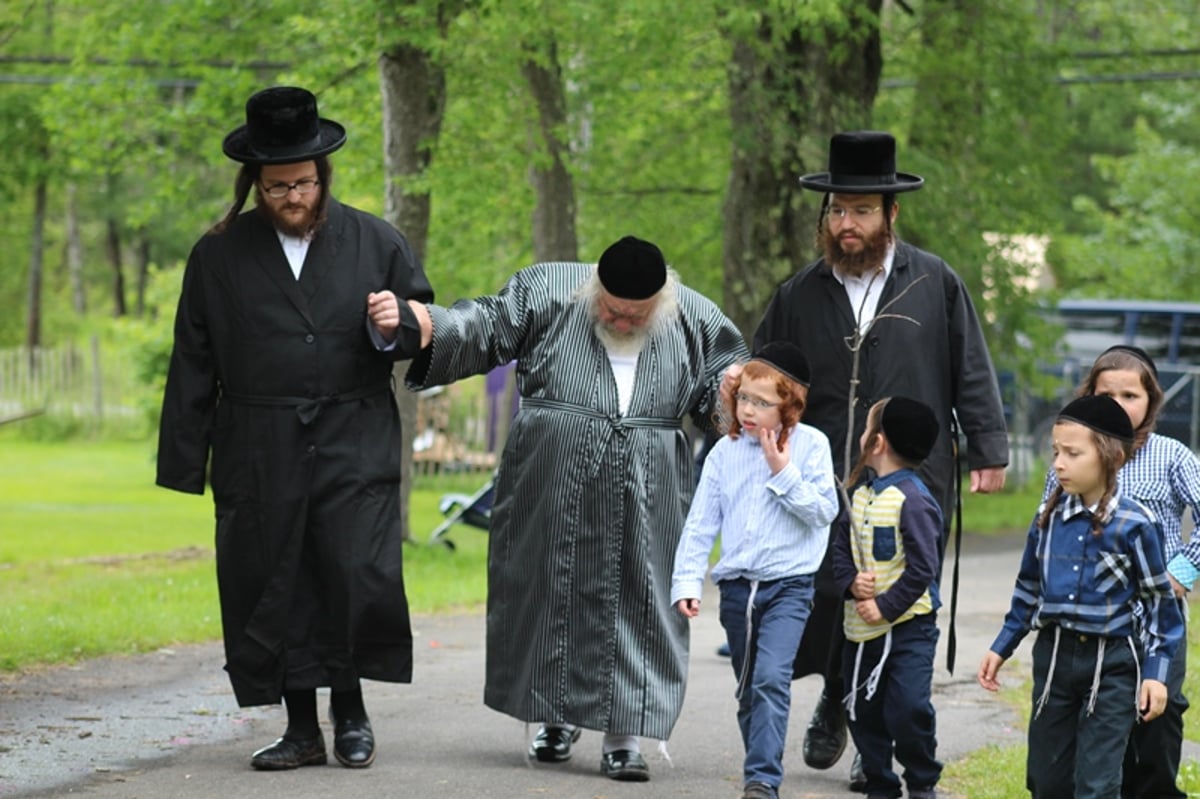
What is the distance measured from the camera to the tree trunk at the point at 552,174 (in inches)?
703

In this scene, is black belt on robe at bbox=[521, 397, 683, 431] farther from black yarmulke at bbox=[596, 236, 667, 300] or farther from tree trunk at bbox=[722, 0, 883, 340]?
tree trunk at bbox=[722, 0, 883, 340]

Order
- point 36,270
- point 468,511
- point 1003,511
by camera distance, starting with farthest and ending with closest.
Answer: point 36,270 → point 1003,511 → point 468,511

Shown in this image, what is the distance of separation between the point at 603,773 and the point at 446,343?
1637 millimetres

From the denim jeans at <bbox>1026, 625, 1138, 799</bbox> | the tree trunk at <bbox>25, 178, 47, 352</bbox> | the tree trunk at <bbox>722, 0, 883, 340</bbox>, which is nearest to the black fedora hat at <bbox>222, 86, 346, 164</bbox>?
the denim jeans at <bbox>1026, 625, 1138, 799</bbox>

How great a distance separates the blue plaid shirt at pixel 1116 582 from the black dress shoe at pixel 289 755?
2728 millimetres

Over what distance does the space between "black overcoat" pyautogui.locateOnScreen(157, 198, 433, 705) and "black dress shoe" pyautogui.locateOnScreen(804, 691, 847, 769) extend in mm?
1509

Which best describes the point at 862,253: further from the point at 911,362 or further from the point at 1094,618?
the point at 1094,618

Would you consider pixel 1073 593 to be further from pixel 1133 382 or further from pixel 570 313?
pixel 570 313

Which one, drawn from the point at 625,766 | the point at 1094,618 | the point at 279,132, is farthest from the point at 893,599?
the point at 279,132

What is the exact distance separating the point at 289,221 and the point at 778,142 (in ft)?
32.9

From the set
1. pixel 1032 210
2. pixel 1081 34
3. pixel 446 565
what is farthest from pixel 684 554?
pixel 1081 34

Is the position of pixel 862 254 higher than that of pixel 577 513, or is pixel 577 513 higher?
pixel 862 254

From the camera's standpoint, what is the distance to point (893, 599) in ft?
20.3

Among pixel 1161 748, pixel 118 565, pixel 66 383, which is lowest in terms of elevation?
pixel 118 565
